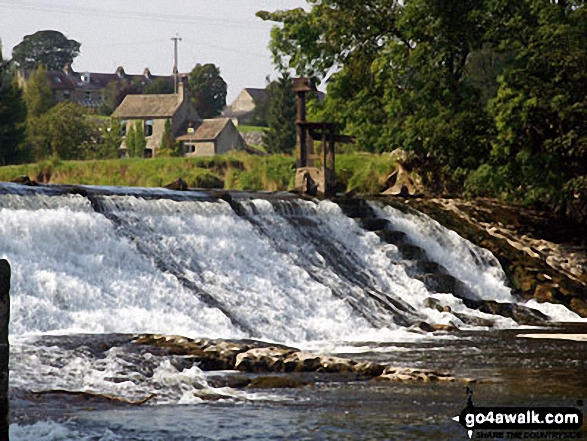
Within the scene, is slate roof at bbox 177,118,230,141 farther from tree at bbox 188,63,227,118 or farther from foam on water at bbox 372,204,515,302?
foam on water at bbox 372,204,515,302

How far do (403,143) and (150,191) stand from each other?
401 inches

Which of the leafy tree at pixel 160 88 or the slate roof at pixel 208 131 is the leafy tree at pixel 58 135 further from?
the leafy tree at pixel 160 88

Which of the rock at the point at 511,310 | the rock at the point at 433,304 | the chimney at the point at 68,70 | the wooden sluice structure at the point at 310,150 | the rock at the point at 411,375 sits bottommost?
the rock at the point at 511,310

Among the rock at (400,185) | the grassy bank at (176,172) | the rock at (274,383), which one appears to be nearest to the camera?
the rock at (274,383)

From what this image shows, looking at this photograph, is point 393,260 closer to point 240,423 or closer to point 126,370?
point 126,370

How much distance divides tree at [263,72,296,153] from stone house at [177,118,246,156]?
981 cm

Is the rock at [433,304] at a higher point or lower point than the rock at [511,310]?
higher

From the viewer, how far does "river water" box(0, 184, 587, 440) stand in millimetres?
13602

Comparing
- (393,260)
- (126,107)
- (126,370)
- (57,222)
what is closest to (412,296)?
(393,260)

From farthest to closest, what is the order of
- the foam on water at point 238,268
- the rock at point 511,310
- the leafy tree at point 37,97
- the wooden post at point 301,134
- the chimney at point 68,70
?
1. the chimney at point 68,70
2. the leafy tree at point 37,97
3. the wooden post at point 301,134
4. the rock at point 511,310
5. the foam on water at point 238,268

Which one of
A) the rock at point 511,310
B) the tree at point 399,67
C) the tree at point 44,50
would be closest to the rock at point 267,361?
the rock at point 511,310

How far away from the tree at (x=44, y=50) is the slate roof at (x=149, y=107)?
2069 inches

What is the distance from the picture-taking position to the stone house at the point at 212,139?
96688mm

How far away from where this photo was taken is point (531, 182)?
33125 millimetres
